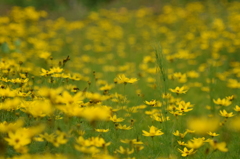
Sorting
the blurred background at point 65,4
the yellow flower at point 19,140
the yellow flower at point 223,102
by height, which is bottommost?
the yellow flower at point 19,140

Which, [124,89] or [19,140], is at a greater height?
[124,89]

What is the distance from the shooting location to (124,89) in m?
2.38

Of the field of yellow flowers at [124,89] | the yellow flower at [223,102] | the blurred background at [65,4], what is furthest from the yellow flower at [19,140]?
the blurred background at [65,4]

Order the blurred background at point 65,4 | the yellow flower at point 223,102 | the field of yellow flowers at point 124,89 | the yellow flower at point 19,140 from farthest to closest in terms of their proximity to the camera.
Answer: the blurred background at point 65,4 < the yellow flower at point 223,102 < the field of yellow flowers at point 124,89 < the yellow flower at point 19,140

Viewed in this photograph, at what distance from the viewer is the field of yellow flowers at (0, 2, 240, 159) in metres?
1.53

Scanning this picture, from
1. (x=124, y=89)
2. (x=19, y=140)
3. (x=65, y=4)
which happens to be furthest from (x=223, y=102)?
(x=65, y=4)

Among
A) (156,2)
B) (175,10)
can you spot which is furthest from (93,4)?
(175,10)

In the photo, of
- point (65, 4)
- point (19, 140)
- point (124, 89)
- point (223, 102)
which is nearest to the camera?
point (19, 140)

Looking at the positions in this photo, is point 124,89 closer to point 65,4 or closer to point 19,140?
point 19,140

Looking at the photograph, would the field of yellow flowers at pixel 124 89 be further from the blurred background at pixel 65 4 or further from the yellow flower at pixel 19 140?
the blurred background at pixel 65 4

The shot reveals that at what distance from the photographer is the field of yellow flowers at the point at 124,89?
153cm

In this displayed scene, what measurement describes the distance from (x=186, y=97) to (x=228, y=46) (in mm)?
1790

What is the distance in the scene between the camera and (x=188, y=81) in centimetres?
427

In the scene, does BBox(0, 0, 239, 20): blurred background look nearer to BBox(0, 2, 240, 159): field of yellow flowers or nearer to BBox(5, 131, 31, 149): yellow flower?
BBox(0, 2, 240, 159): field of yellow flowers
